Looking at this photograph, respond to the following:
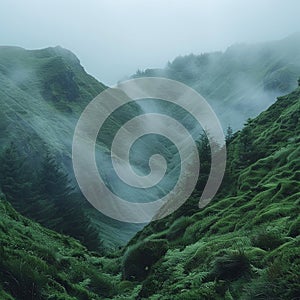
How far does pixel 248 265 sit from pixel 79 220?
167ft

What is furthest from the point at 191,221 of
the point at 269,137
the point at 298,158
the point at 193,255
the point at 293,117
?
the point at 293,117

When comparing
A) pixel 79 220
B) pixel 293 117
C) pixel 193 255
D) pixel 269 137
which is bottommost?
pixel 79 220

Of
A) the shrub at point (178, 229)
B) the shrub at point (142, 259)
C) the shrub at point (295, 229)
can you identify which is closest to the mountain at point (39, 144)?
the shrub at point (178, 229)

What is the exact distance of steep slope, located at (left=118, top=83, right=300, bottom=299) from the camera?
36.6ft

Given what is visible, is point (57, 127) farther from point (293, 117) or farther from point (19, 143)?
point (293, 117)

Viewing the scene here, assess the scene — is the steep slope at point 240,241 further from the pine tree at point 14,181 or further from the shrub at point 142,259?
the pine tree at point 14,181

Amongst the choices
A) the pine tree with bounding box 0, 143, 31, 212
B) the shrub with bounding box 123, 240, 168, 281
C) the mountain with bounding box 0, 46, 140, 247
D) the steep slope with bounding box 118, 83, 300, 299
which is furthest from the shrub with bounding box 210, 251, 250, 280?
the pine tree with bounding box 0, 143, 31, 212

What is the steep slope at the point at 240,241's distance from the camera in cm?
1114

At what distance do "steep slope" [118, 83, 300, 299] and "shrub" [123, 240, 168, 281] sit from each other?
0.16 feet

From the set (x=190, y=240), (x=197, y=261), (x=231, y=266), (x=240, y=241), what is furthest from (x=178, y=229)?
(x=231, y=266)

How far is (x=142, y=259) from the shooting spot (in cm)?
2145

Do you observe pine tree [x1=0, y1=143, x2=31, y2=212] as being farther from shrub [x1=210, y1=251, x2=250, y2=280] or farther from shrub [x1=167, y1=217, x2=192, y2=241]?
shrub [x1=210, y1=251, x2=250, y2=280]

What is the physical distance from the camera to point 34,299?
11.6 meters

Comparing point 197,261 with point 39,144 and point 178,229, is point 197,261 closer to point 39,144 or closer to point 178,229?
point 178,229
